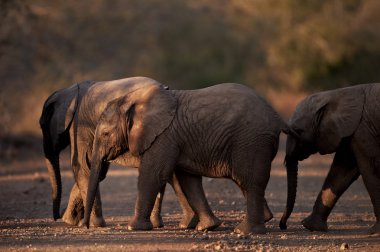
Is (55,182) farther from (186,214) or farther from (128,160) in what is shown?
(186,214)

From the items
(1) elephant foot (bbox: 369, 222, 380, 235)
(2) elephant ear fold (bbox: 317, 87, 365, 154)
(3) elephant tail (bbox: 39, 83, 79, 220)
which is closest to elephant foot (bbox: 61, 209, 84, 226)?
(3) elephant tail (bbox: 39, 83, 79, 220)

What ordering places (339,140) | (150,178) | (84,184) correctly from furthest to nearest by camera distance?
1. (84,184)
2. (339,140)
3. (150,178)

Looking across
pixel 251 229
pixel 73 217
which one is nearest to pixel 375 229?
pixel 251 229

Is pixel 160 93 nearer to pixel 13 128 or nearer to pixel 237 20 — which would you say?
pixel 13 128

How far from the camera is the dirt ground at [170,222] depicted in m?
10.3

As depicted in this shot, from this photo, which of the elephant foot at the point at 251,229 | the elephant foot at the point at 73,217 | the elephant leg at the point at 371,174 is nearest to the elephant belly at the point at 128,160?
the elephant foot at the point at 73,217

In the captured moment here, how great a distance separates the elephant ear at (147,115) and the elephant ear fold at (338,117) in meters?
1.89

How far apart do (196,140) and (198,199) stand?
0.73 metres

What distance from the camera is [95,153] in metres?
12.0

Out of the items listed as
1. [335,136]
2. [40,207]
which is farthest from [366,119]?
[40,207]

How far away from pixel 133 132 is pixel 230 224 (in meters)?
1.83

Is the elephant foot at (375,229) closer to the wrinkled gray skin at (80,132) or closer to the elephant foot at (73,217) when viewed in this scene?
the wrinkled gray skin at (80,132)

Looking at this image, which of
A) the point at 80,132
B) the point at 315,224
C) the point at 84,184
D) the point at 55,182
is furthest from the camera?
the point at 55,182

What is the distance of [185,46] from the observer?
48.2 meters
